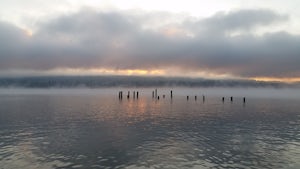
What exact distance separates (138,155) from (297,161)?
1437cm

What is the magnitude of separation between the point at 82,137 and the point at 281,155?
2300 cm

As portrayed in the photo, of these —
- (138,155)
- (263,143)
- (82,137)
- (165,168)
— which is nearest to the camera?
(165,168)

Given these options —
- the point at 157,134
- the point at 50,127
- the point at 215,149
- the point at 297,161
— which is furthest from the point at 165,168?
the point at 50,127

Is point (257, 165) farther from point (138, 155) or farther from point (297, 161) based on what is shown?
point (138, 155)

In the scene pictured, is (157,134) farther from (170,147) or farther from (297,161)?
(297,161)

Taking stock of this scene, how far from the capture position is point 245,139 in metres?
36.1

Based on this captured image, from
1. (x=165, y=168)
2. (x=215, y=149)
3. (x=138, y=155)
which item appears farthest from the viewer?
(x=215, y=149)

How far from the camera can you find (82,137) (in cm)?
3609

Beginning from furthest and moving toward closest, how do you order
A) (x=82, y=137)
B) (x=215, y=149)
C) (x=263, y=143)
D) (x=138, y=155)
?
1. (x=82, y=137)
2. (x=263, y=143)
3. (x=215, y=149)
4. (x=138, y=155)

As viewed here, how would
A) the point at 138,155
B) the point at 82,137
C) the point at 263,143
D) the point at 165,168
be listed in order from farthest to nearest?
the point at 82,137 < the point at 263,143 < the point at 138,155 < the point at 165,168

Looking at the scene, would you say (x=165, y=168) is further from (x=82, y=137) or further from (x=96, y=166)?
(x=82, y=137)

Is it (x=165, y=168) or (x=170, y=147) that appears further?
(x=170, y=147)

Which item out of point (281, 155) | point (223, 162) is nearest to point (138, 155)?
point (223, 162)

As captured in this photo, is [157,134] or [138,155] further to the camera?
[157,134]
